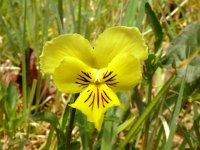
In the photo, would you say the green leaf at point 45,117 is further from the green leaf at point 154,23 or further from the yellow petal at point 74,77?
Answer: the green leaf at point 154,23

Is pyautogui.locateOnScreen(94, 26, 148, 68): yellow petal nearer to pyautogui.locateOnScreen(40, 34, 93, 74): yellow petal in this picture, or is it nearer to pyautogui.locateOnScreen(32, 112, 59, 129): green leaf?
pyautogui.locateOnScreen(40, 34, 93, 74): yellow petal

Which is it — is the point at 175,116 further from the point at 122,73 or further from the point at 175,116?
the point at 122,73

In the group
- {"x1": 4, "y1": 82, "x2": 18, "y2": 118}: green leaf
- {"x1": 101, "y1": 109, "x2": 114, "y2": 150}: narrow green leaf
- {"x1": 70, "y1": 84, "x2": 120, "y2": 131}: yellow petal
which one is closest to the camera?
{"x1": 70, "y1": 84, "x2": 120, "y2": 131}: yellow petal

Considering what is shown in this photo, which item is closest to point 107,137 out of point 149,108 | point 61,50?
point 149,108

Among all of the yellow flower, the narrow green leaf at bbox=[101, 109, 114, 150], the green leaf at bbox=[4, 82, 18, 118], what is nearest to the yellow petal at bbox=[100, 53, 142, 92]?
the yellow flower

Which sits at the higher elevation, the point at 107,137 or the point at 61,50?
the point at 61,50

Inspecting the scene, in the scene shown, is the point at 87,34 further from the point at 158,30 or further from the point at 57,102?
the point at 57,102

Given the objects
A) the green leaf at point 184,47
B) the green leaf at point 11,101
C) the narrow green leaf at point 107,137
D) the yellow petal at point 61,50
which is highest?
the green leaf at point 184,47

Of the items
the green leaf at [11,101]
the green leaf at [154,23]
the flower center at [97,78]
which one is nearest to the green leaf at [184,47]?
the green leaf at [154,23]
